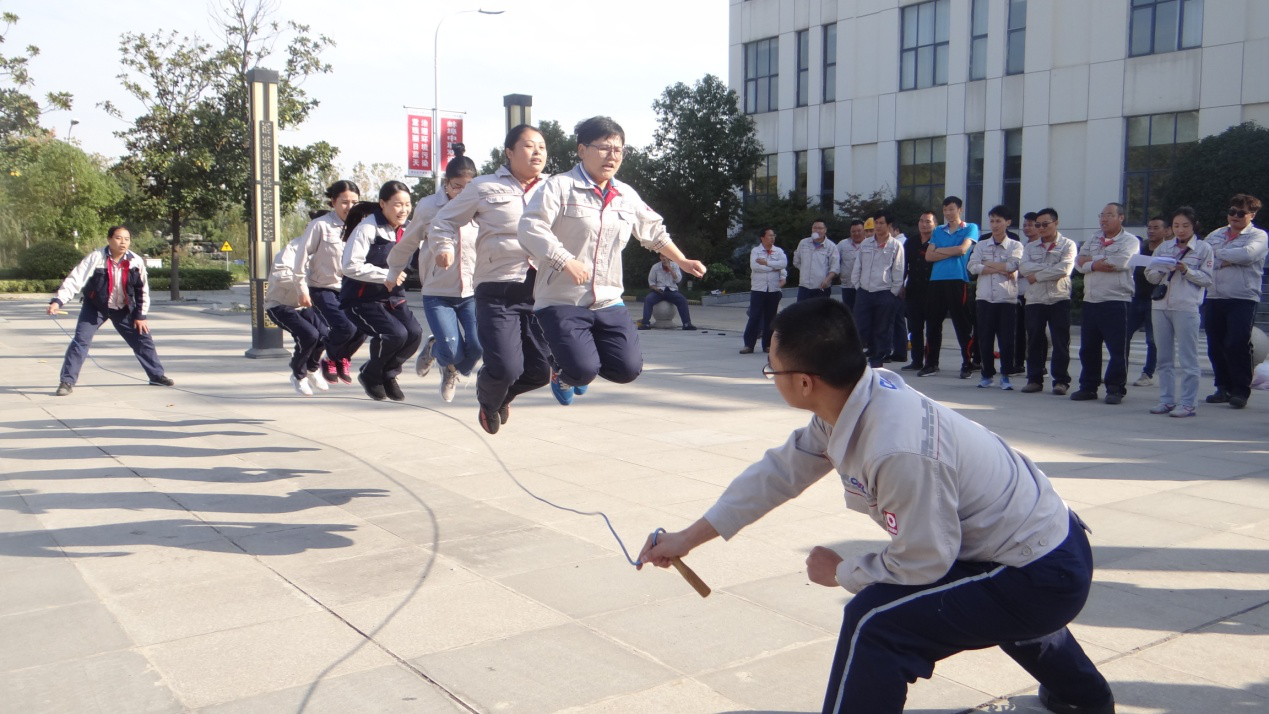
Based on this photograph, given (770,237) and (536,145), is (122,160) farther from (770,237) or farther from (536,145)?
(536,145)

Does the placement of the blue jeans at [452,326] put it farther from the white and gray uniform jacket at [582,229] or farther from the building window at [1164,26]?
the building window at [1164,26]

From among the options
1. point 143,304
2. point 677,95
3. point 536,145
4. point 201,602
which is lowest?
point 201,602

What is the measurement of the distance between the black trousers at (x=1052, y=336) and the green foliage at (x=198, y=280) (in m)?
36.3

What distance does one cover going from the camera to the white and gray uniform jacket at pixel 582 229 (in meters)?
6.09

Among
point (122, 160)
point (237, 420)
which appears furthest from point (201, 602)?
point (122, 160)

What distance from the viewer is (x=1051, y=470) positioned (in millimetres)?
6922

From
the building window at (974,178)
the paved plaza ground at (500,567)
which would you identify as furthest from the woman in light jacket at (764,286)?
the building window at (974,178)

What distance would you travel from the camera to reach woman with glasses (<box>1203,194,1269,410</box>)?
372 inches

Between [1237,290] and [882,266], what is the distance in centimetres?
416

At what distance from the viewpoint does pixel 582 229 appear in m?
6.23

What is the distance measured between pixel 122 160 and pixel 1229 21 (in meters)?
28.0

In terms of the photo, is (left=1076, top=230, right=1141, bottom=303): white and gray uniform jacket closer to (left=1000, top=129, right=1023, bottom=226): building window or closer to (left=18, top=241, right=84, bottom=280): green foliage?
(left=1000, top=129, right=1023, bottom=226): building window

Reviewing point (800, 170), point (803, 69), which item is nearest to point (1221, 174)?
point (800, 170)

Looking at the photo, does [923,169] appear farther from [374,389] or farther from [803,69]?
[374,389]
